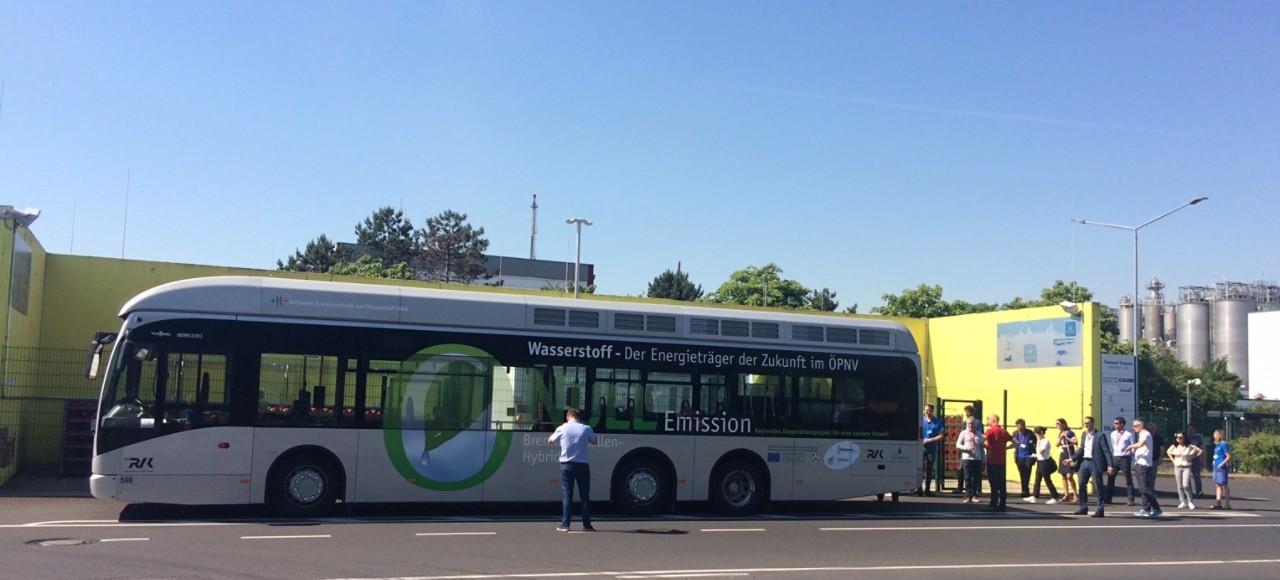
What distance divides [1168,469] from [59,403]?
32685 mm

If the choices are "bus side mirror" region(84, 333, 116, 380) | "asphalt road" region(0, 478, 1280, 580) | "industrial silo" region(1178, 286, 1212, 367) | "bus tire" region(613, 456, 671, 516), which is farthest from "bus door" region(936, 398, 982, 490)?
"industrial silo" region(1178, 286, 1212, 367)

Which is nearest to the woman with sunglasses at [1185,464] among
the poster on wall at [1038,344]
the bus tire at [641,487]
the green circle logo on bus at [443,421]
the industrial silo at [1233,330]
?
the poster on wall at [1038,344]

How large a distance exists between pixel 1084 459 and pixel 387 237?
83607 millimetres

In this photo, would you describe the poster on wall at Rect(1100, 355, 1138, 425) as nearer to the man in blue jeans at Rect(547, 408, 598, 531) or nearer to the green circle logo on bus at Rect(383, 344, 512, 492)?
the man in blue jeans at Rect(547, 408, 598, 531)

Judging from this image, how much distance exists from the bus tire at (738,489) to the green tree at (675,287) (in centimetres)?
7716

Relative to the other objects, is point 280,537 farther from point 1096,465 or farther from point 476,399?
point 1096,465

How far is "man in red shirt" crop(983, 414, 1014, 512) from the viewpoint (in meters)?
18.4

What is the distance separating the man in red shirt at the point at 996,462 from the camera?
1836 centimetres

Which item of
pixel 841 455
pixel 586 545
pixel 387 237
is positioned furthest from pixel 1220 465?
pixel 387 237

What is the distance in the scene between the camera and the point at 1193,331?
107m

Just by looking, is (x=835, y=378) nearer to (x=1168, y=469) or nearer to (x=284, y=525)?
(x=284, y=525)

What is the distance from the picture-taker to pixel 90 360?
516 inches

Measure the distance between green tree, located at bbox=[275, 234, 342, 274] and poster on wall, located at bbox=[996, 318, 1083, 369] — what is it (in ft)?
241

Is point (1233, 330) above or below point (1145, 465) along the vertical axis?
above
